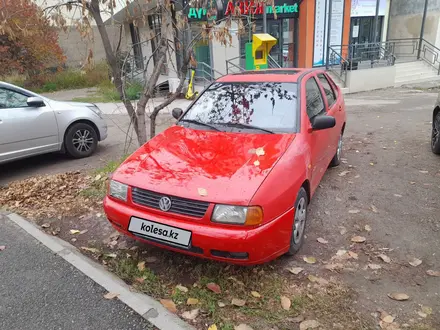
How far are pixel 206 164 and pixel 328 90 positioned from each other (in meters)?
2.80

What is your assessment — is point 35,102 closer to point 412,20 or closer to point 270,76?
point 270,76

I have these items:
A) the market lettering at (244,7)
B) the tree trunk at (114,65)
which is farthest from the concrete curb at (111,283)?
the market lettering at (244,7)

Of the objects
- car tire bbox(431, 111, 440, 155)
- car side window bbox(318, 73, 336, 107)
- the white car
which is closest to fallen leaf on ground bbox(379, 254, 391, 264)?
car side window bbox(318, 73, 336, 107)

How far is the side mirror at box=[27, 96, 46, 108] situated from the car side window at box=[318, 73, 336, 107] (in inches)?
166

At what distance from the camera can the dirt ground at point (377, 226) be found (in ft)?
8.80

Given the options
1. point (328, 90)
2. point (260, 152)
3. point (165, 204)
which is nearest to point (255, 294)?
point (165, 204)

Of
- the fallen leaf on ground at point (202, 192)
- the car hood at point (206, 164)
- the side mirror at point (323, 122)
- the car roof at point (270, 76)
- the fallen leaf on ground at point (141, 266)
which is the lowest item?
the fallen leaf on ground at point (141, 266)

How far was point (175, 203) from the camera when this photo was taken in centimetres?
271

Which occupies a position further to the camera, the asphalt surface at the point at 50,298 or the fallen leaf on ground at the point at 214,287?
the fallen leaf on ground at the point at 214,287

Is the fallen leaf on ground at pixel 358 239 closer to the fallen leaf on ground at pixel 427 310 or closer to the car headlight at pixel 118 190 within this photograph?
the fallen leaf on ground at pixel 427 310

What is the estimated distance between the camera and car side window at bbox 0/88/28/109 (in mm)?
5329

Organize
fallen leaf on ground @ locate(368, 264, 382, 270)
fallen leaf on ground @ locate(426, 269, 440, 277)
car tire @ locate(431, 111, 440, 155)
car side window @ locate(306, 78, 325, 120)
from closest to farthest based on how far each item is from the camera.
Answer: fallen leaf on ground @ locate(426, 269, 440, 277)
fallen leaf on ground @ locate(368, 264, 382, 270)
car side window @ locate(306, 78, 325, 120)
car tire @ locate(431, 111, 440, 155)

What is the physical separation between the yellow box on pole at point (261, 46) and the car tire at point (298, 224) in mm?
7316

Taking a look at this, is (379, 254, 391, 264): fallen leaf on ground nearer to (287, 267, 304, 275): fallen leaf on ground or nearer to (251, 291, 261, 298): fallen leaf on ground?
(287, 267, 304, 275): fallen leaf on ground
